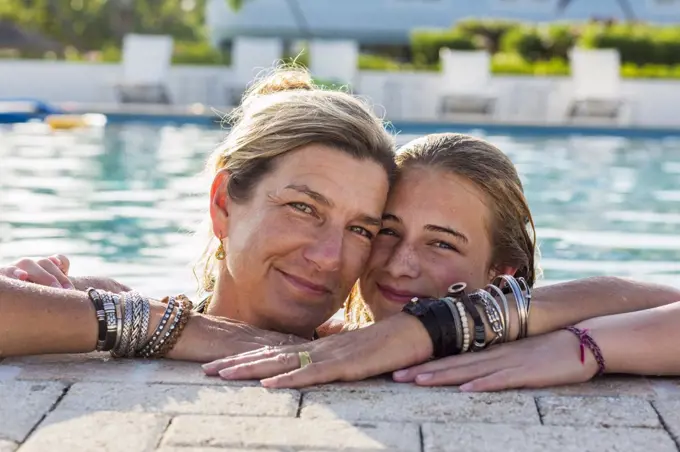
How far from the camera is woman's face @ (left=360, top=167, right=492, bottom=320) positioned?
9.18 ft

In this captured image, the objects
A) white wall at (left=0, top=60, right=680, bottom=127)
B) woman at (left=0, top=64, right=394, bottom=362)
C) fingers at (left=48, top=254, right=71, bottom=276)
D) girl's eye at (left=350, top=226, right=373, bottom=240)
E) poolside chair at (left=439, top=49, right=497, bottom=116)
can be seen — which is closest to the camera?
woman at (left=0, top=64, right=394, bottom=362)

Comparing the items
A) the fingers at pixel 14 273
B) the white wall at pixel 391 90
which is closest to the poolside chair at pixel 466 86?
the white wall at pixel 391 90

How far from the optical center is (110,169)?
10195 millimetres

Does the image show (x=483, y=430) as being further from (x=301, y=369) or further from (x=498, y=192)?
(x=498, y=192)

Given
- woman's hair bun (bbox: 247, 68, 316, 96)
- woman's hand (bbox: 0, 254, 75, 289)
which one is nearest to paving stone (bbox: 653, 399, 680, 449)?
woman's hair bun (bbox: 247, 68, 316, 96)

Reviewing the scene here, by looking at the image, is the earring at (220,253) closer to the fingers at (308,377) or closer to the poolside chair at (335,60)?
the fingers at (308,377)

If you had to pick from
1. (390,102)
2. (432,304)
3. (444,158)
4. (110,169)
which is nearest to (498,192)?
(444,158)

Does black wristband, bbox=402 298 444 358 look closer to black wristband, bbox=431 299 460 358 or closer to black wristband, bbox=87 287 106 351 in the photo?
black wristband, bbox=431 299 460 358

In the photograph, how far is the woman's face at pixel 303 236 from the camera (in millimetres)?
2646

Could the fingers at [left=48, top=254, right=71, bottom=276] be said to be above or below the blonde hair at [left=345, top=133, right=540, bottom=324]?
below

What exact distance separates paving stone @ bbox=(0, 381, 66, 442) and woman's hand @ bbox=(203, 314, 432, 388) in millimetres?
385

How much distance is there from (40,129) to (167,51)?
4.26m

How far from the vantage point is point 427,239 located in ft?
9.23

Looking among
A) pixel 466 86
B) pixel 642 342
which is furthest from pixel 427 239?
pixel 466 86
